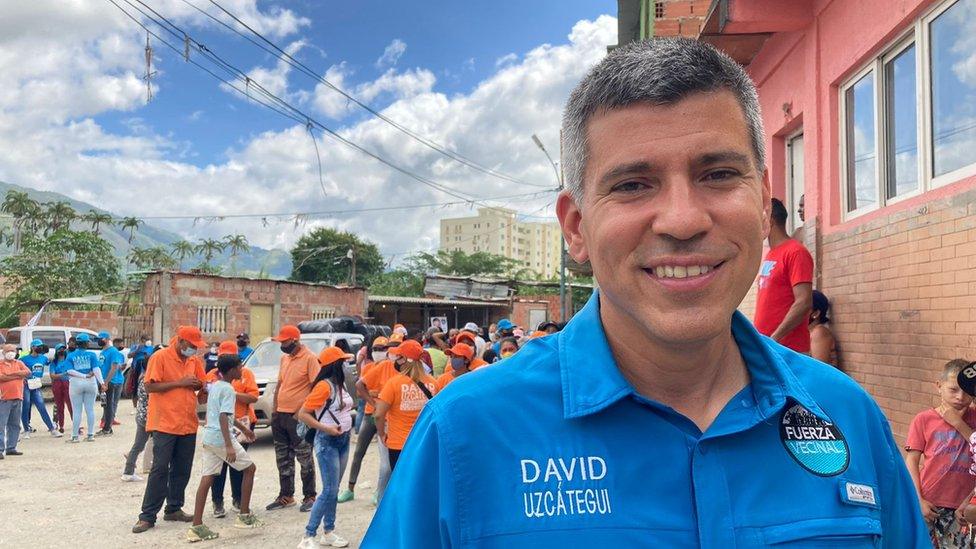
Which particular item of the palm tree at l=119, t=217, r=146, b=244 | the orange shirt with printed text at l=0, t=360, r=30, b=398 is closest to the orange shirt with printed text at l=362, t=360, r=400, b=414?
the orange shirt with printed text at l=0, t=360, r=30, b=398

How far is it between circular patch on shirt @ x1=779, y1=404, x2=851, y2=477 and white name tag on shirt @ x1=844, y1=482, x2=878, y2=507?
3cm

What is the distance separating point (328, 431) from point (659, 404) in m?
5.92

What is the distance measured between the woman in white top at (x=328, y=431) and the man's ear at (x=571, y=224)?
18.3ft

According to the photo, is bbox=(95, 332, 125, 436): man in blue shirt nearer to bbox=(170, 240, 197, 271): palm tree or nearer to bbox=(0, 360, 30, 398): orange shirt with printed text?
bbox=(0, 360, 30, 398): orange shirt with printed text

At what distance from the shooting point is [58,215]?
52.7 meters

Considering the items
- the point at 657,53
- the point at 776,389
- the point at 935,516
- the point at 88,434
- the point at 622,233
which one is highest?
the point at 657,53

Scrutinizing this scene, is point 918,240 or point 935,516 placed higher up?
point 918,240

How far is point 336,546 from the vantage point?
6.69 m

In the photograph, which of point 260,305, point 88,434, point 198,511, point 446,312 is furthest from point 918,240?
point 446,312

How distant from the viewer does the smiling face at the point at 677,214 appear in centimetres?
139

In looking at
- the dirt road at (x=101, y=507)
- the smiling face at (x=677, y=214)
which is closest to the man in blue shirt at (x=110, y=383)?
the dirt road at (x=101, y=507)

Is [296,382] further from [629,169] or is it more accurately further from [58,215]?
[58,215]

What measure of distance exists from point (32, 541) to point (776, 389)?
7945mm

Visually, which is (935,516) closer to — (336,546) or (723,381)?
(723,381)
